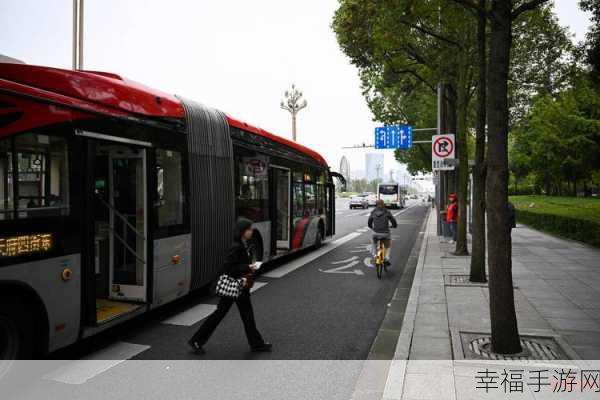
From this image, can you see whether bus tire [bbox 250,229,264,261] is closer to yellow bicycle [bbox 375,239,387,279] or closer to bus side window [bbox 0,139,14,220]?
yellow bicycle [bbox 375,239,387,279]

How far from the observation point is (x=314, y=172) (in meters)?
14.0

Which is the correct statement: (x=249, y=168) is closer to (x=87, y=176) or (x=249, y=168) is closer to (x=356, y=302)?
(x=356, y=302)

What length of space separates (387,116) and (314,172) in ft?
78.2

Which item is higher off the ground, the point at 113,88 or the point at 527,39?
the point at 527,39

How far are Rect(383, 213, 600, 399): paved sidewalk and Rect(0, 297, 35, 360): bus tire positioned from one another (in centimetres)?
316

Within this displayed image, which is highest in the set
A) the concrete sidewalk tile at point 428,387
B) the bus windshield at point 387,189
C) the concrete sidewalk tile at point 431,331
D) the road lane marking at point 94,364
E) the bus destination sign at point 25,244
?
the bus windshield at point 387,189

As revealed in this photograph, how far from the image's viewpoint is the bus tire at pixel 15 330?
162 inches

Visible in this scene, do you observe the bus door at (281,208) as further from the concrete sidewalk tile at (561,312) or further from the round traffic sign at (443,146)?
the concrete sidewalk tile at (561,312)

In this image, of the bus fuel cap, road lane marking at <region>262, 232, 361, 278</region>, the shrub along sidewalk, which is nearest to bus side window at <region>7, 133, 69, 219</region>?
the bus fuel cap

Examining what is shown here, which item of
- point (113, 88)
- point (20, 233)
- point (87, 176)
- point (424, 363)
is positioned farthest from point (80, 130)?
point (424, 363)

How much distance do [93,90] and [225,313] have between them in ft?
9.10

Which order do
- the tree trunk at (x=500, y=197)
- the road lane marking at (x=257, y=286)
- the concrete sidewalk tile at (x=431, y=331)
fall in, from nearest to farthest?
the tree trunk at (x=500, y=197) → the concrete sidewalk tile at (x=431, y=331) → the road lane marking at (x=257, y=286)

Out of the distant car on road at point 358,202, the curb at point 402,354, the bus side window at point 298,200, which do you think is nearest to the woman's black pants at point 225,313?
the curb at point 402,354

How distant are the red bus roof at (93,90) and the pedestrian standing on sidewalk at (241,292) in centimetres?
205
